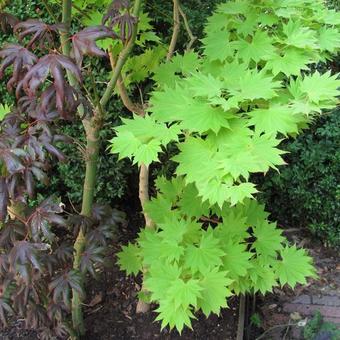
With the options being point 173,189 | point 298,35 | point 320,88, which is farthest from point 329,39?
point 173,189

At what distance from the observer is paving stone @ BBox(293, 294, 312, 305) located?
3.22m

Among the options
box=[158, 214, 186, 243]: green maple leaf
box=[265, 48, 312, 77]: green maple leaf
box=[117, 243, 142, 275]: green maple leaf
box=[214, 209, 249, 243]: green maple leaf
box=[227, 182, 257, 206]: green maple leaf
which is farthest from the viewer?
box=[117, 243, 142, 275]: green maple leaf

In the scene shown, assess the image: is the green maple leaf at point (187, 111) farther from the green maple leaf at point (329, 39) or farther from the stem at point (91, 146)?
the green maple leaf at point (329, 39)

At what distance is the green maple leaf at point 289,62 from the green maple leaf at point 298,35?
0.04 m

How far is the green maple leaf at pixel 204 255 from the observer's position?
2.05 meters

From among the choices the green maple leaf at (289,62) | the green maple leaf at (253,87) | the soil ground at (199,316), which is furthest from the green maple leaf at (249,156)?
the soil ground at (199,316)

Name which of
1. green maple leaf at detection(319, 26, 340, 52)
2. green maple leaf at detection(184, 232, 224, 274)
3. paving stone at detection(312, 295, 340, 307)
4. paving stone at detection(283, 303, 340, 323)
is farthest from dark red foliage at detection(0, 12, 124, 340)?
paving stone at detection(312, 295, 340, 307)

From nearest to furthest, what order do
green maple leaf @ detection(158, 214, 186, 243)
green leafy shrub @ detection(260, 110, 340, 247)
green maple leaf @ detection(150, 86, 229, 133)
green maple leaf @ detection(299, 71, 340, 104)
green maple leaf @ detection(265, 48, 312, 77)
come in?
green maple leaf @ detection(150, 86, 229, 133)
green maple leaf @ detection(299, 71, 340, 104)
green maple leaf @ detection(265, 48, 312, 77)
green maple leaf @ detection(158, 214, 186, 243)
green leafy shrub @ detection(260, 110, 340, 247)

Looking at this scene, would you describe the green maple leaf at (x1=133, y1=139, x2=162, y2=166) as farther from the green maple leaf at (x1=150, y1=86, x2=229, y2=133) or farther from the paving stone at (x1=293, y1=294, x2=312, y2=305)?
the paving stone at (x1=293, y1=294, x2=312, y2=305)

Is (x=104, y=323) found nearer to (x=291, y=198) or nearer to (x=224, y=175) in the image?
(x=224, y=175)

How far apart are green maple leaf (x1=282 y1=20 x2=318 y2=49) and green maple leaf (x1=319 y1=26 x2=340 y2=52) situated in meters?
0.09

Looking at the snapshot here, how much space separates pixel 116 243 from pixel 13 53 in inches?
77.3

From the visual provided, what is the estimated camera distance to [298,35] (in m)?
2.08

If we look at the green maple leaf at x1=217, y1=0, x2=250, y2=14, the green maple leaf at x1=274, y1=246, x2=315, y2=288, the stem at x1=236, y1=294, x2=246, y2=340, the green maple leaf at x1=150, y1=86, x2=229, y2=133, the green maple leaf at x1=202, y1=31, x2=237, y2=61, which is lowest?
the stem at x1=236, y1=294, x2=246, y2=340
